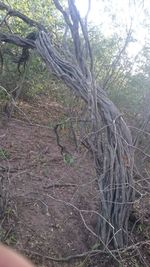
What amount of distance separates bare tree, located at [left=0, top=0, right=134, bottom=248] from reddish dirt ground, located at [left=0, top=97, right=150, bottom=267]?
18 centimetres

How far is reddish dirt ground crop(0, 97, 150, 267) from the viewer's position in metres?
3.77

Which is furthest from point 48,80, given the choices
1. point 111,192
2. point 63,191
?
point 111,192

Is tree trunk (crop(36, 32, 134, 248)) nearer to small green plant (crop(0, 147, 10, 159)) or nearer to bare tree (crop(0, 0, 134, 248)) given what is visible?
bare tree (crop(0, 0, 134, 248))

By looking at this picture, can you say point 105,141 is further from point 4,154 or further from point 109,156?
point 4,154

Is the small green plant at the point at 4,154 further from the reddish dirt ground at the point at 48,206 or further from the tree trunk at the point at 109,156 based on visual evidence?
the tree trunk at the point at 109,156

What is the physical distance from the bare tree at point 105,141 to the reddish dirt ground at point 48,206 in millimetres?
182

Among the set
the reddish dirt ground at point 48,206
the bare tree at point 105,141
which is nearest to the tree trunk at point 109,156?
the bare tree at point 105,141

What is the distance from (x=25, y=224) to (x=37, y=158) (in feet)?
5.26

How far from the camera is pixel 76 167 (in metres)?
Result: 5.34

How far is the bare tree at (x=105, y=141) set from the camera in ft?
12.5

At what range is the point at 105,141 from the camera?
388cm

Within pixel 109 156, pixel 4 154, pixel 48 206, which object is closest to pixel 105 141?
pixel 109 156

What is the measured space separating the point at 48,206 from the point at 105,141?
0.95 meters

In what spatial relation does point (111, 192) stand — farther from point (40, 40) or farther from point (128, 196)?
point (40, 40)
